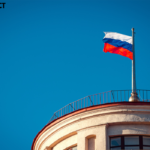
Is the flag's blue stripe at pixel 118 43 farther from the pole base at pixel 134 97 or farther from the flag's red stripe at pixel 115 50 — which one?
the pole base at pixel 134 97

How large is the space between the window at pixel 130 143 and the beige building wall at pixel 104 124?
32cm

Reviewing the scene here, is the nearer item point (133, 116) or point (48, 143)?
point (133, 116)

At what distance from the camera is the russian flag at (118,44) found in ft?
115

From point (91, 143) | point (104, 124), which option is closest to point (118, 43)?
point (104, 124)

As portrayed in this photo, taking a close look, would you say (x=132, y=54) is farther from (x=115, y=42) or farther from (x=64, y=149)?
(x=64, y=149)

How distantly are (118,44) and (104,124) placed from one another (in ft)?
24.1

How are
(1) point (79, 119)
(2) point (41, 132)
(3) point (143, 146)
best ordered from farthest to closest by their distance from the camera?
(2) point (41, 132)
(1) point (79, 119)
(3) point (143, 146)

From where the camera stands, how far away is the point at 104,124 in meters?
30.7

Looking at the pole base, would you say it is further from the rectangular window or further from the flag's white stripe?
the flag's white stripe

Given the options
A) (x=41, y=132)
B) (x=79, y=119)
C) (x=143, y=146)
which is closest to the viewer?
(x=143, y=146)

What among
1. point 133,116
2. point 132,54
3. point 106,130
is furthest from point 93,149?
point 132,54

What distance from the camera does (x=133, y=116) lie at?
30547 mm

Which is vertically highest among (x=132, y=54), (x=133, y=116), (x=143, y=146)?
(x=132, y=54)

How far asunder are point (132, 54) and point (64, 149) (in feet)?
28.1
